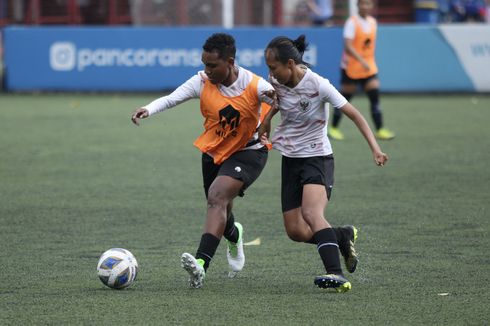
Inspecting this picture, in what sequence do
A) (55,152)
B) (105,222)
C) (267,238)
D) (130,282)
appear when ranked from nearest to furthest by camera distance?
(130,282), (267,238), (105,222), (55,152)

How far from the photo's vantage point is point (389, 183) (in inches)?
459

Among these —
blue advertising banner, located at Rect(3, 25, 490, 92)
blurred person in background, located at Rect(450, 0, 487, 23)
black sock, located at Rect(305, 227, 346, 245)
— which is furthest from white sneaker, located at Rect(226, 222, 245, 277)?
blurred person in background, located at Rect(450, 0, 487, 23)

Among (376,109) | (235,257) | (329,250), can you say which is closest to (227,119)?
(235,257)

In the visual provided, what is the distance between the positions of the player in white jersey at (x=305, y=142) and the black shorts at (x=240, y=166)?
0.53ft

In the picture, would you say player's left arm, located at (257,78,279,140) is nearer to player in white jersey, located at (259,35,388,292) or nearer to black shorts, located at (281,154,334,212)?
player in white jersey, located at (259,35,388,292)

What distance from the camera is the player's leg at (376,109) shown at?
15.4 metres

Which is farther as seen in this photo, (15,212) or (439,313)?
(15,212)

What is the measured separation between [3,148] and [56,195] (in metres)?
3.95

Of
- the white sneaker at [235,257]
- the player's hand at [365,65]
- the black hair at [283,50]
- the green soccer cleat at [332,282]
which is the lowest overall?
the white sneaker at [235,257]

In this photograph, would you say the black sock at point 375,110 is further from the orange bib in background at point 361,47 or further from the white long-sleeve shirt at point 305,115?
the white long-sleeve shirt at point 305,115

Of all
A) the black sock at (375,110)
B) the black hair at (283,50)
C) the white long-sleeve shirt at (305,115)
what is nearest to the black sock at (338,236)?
the white long-sleeve shirt at (305,115)

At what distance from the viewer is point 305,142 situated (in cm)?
720

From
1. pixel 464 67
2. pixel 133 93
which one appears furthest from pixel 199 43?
pixel 464 67

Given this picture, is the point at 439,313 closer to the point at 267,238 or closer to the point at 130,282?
the point at 130,282
